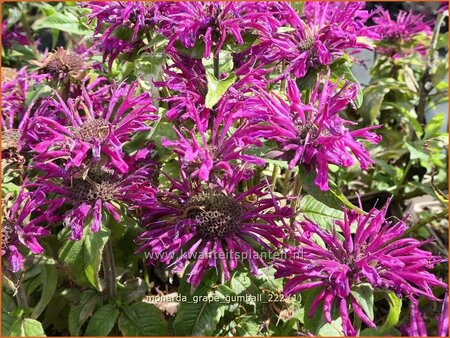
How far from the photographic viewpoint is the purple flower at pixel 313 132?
3.27 feet

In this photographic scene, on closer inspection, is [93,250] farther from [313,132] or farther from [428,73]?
[428,73]

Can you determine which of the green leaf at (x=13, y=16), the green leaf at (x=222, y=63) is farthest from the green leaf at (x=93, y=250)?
the green leaf at (x=13, y=16)

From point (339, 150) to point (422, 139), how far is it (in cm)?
104

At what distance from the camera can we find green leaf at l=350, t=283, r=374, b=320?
990 millimetres

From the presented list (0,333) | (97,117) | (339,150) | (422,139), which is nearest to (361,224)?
(339,150)

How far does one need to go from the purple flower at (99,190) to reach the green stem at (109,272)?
0.13 metres

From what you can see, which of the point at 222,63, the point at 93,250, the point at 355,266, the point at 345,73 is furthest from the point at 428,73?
the point at 93,250

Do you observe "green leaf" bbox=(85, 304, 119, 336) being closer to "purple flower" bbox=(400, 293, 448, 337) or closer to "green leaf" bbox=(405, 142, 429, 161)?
"purple flower" bbox=(400, 293, 448, 337)

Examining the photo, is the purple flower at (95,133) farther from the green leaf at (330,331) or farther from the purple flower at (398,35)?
the purple flower at (398,35)

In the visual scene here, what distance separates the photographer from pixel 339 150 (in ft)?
3.28

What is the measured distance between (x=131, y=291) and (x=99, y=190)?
310 millimetres

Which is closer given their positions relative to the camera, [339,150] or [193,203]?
[339,150]

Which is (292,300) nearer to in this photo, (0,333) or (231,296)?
(231,296)

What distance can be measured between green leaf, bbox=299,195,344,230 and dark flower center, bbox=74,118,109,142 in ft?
1.43
